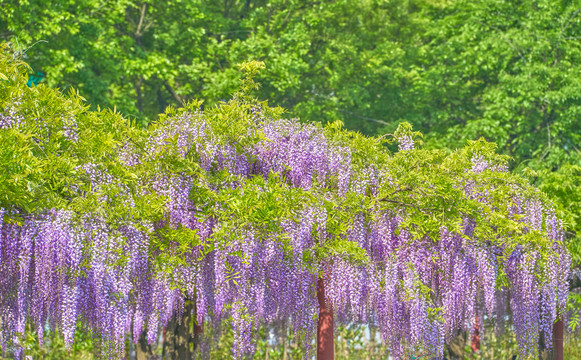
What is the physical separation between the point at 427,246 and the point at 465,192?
1309mm

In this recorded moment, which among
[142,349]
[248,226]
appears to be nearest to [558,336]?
[248,226]

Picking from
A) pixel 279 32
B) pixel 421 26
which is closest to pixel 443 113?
pixel 421 26

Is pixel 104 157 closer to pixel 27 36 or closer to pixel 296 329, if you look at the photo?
pixel 296 329

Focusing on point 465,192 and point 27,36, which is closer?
point 465,192

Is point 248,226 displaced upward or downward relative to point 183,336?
upward

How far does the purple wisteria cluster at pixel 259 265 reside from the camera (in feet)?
36.0

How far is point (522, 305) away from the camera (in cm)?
1396

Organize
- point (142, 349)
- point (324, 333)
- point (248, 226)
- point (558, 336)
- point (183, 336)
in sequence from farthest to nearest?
point (142, 349), point (558, 336), point (183, 336), point (324, 333), point (248, 226)

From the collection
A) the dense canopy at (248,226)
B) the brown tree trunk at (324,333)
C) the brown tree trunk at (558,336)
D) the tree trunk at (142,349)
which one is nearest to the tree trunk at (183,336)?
the tree trunk at (142,349)

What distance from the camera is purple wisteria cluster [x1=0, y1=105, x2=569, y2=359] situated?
36.0 ft

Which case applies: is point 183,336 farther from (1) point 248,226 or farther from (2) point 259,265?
(1) point 248,226

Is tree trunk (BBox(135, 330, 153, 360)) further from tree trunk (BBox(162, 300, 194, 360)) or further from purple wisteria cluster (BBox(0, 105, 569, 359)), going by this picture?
purple wisteria cluster (BBox(0, 105, 569, 359))

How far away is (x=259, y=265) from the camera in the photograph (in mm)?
12188

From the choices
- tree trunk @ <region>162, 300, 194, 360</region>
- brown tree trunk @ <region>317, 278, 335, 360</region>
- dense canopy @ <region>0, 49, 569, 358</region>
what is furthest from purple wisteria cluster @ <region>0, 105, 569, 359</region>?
tree trunk @ <region>162, 300, 194, 360</region>
